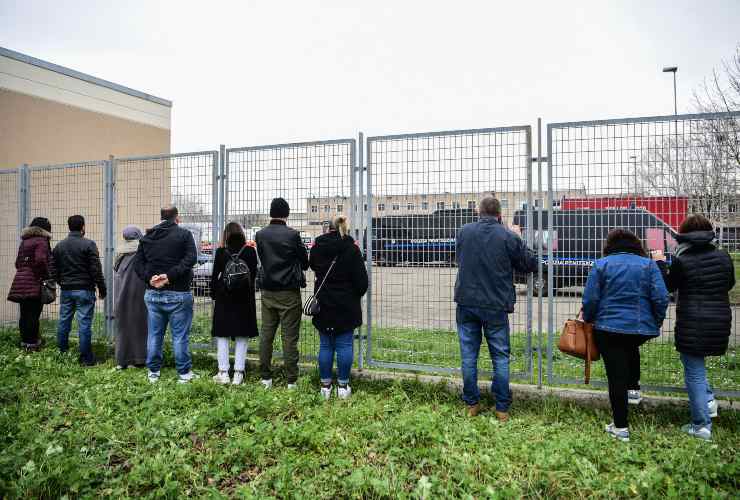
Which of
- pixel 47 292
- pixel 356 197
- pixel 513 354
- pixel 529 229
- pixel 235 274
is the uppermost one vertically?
pixel 356 197

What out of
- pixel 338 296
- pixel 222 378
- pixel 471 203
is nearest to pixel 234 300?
pixel 222 378

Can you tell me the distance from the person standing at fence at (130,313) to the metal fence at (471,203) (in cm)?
69

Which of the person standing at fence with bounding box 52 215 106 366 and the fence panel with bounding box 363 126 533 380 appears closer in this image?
the fence panel with bounding box 363 126 533 380

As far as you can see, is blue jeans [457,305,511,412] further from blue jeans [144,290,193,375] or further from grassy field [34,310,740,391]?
blue jeans [144,290,193,375]

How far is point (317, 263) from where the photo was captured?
17.1 feet

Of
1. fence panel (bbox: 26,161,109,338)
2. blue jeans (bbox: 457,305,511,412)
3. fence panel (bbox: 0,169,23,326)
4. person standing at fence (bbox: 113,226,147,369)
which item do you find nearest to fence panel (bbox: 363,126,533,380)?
blue jeans (bbox: 457,305,511,412)

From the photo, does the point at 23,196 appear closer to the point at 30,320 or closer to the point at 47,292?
the point at 47,292

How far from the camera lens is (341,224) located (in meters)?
5.22

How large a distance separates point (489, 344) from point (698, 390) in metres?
1.71

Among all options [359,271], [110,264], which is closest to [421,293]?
[359,271]

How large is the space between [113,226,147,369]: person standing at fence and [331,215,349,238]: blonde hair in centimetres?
282

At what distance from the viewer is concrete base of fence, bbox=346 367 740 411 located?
4.62m

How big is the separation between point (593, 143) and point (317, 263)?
9.84 feet

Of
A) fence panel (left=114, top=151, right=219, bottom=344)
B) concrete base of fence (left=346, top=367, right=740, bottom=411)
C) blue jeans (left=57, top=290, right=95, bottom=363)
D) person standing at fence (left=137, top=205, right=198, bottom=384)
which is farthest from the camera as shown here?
blue jeans (left=57, top=290, right=95, bottom=363)
